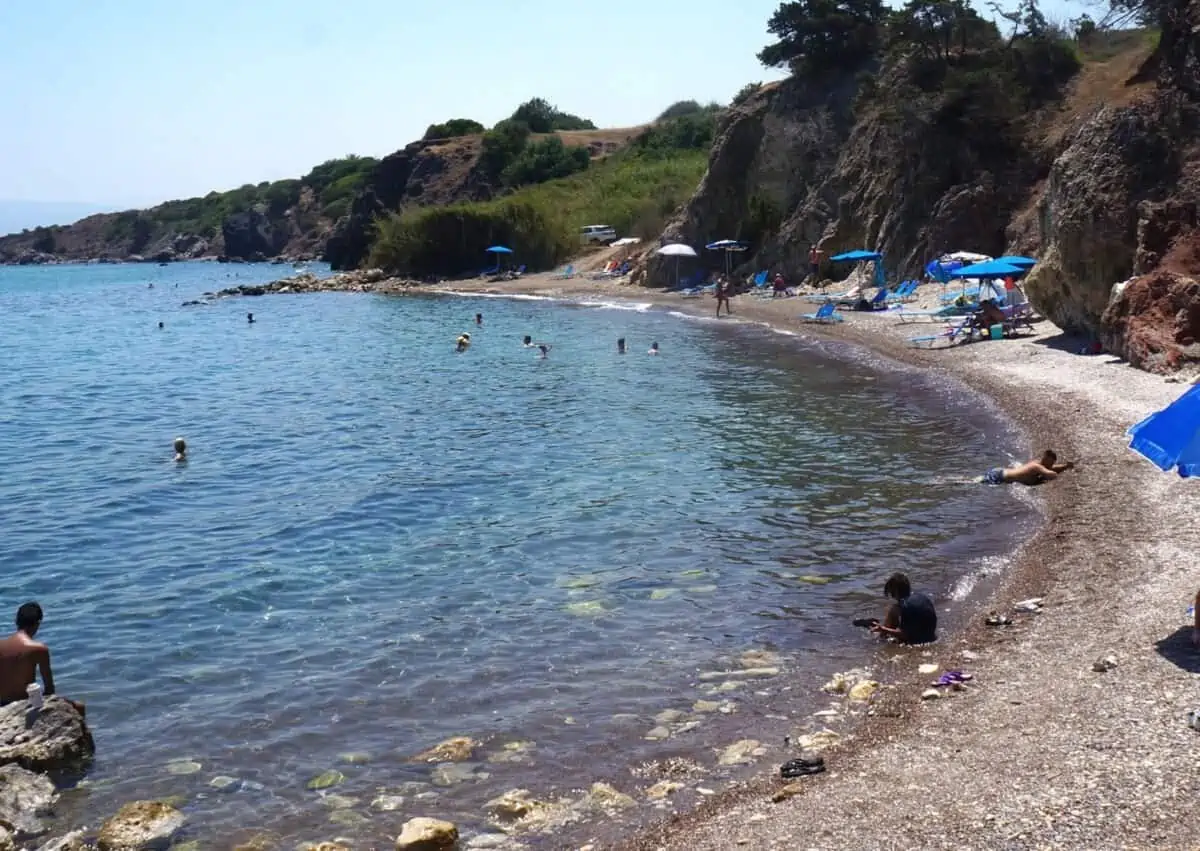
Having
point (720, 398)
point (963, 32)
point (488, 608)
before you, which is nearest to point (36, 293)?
point (963, 32)

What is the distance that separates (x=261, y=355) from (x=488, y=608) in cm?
3261

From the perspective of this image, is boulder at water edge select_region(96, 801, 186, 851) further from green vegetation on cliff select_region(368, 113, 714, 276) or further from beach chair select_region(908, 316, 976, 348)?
green vegetation on cliff select_region(368, 113, 714, 276)

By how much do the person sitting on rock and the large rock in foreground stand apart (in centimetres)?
46

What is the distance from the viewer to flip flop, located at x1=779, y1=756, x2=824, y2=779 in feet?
28.8

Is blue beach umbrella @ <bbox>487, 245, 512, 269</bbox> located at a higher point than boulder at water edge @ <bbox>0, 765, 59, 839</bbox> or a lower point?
higher

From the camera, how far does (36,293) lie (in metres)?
98.1

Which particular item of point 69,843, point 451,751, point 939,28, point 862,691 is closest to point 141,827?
point 69,843

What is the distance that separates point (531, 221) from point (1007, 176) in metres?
37.6

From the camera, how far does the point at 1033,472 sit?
57.5 feet

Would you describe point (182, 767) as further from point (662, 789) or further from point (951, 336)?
point (951, 336)

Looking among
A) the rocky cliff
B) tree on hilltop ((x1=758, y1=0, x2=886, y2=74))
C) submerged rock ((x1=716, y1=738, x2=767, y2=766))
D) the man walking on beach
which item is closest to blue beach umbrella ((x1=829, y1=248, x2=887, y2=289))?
the rocky cliff

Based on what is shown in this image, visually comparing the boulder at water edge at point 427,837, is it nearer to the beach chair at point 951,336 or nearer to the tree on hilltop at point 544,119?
the beach chair at point 951,336

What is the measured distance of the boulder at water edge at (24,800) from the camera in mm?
8766

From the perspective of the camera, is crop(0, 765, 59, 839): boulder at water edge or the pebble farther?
the pebble
